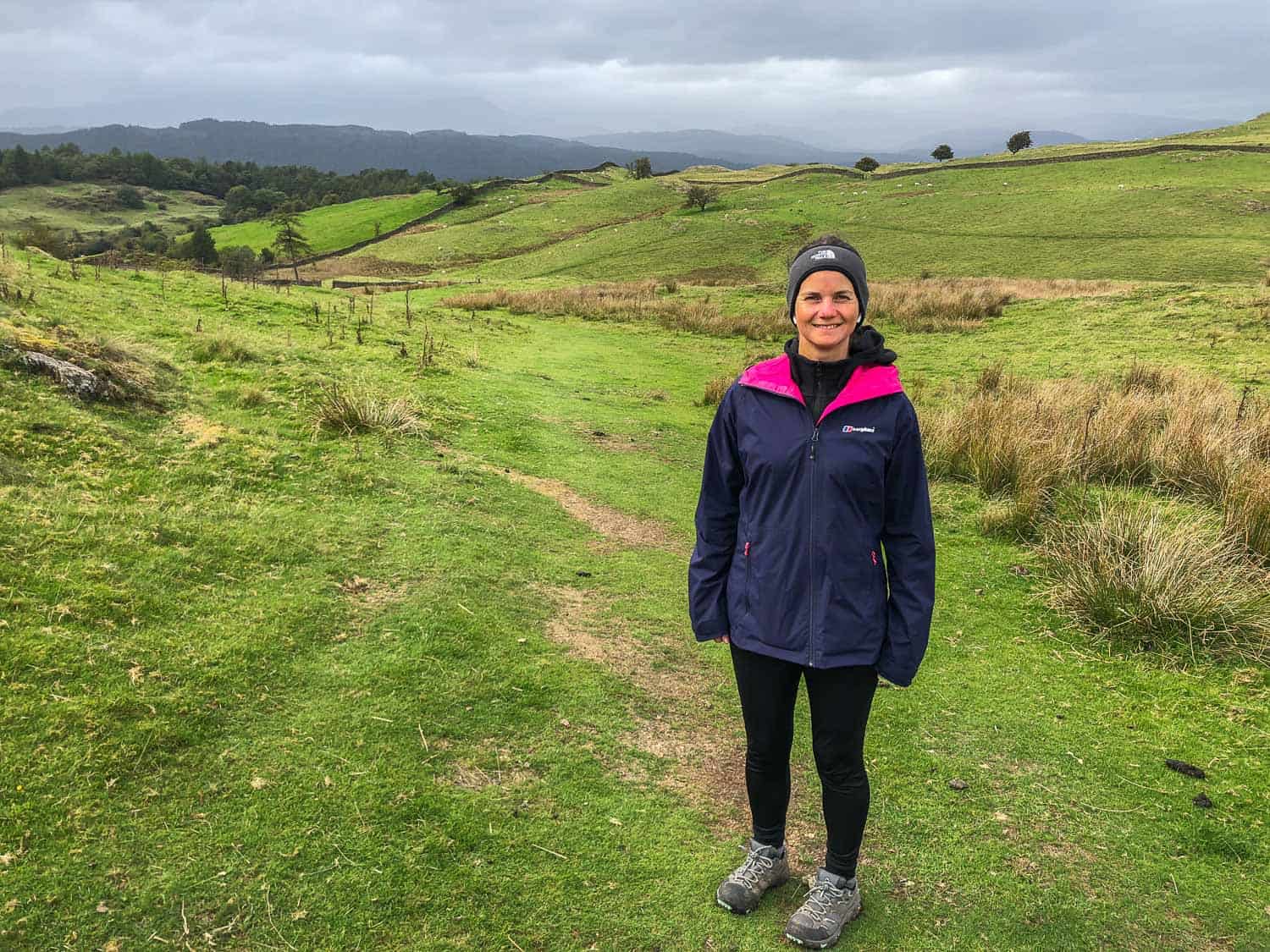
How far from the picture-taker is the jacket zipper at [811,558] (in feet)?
9.63

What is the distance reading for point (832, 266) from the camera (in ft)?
9.73

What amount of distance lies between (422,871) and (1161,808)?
13.0ft

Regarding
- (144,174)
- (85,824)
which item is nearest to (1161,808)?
(85,824)

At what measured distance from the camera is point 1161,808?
162 inches

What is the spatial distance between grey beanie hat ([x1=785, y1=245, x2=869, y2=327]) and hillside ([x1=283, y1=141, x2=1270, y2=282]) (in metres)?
35.3

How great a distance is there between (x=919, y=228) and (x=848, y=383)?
50023 mm

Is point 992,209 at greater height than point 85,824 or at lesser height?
A: greater

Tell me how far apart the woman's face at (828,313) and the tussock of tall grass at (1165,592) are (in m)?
4.42

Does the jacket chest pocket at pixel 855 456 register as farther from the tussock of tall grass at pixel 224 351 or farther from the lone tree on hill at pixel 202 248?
the lone tree on hill at pixel 202 248

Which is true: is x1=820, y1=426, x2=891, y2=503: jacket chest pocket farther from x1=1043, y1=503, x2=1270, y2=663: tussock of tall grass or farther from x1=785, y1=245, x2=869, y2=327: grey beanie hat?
x1=1043, y1=503, x2=1270, y2=663: tussock of tall grass

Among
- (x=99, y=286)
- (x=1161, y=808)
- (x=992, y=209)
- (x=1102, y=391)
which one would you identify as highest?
(x=992, y=209)

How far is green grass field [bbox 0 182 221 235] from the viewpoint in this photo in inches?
3657

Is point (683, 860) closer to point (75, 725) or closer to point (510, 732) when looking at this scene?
point (510, 732)

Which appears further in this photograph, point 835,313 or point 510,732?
point 510,732
